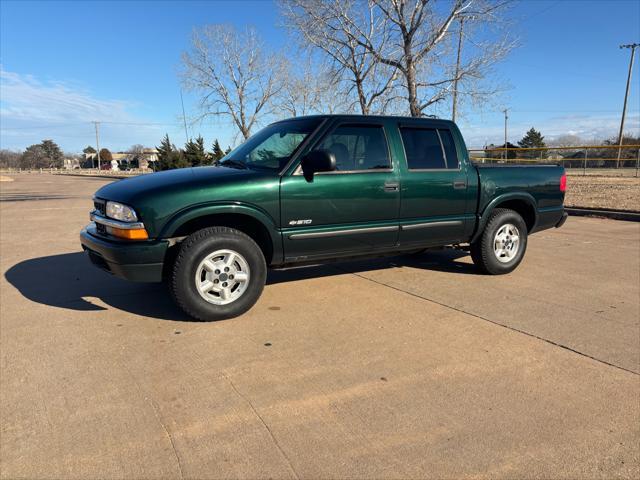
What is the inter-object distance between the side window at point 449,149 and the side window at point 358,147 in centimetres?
88

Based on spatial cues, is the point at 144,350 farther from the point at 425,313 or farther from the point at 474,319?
the point at 474,319

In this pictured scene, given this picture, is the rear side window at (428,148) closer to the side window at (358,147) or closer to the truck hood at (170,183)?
the side window at (358,147)

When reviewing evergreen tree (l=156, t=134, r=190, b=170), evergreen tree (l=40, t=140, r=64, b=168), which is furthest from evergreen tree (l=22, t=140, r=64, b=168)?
evergreen tree (l=156, t=134, r=190, b=170)

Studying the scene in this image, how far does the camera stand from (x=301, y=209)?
14.3 ft

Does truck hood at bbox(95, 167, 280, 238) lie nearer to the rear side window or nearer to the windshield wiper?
the windshield wiper

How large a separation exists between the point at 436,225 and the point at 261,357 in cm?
268

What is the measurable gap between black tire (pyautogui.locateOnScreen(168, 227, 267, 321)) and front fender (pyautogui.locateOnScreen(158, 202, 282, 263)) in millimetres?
169

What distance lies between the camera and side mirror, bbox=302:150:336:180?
418 centimetres

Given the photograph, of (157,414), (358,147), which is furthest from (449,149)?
(157,414)

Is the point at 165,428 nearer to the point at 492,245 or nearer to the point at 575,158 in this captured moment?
the point at 492,245

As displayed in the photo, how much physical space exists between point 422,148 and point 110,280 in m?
3.89

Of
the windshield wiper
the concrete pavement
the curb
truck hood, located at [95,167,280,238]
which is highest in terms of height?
the windshield wiper

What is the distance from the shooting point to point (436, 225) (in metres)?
5.21

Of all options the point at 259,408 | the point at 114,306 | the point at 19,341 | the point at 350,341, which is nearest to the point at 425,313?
the point at 350,341
